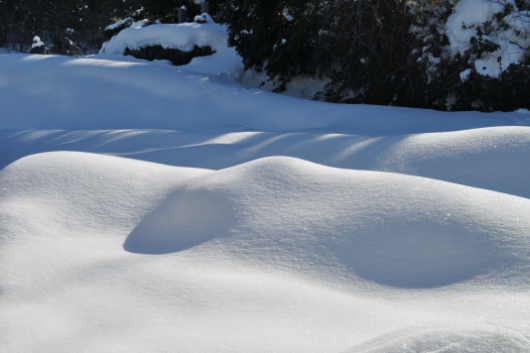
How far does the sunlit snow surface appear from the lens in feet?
3.86

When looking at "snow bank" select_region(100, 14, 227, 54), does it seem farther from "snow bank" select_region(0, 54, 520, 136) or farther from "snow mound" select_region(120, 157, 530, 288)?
"snow mound" select_region(120, 157, 530, 288)

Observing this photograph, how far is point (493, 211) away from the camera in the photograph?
1.71 m

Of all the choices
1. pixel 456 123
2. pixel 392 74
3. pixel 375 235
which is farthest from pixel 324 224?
pixel 392 74

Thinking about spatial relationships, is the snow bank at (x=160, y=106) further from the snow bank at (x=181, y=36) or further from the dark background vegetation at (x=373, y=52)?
the snow bank at (x=181, y=36)

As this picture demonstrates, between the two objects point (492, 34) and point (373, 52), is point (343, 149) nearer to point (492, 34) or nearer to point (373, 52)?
point (373, 52)

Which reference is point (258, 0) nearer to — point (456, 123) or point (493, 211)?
point (456, 123)

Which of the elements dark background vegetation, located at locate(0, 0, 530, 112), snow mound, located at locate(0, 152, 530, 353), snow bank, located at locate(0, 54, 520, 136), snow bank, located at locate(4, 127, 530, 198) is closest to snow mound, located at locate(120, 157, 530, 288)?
snow mound, located at locate(0, 152, 530, 353)

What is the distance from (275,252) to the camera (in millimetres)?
1670

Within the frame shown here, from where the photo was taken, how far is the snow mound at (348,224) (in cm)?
151

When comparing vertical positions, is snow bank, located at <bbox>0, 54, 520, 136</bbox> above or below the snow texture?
below

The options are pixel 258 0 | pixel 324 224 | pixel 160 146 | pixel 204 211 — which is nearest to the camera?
pixel 324 224

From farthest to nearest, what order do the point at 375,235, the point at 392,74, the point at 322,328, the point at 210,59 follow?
1. the point at 210,59
2. the point at 392,74
3. the point at 375,235
4. the point at 322,328

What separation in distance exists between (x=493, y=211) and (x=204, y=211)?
1.38 metres

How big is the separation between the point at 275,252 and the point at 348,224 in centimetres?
38
